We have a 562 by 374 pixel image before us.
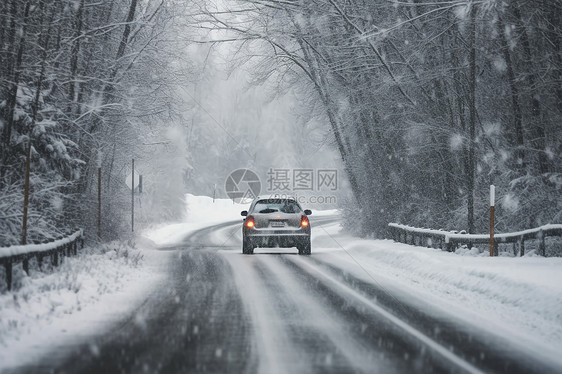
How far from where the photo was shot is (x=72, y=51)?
62.7ft

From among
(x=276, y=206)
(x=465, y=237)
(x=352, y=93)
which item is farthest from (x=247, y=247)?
(x=352, y=93)

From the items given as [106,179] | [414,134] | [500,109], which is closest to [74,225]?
[106,179]

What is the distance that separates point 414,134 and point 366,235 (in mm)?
7316

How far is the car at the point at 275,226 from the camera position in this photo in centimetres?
1962

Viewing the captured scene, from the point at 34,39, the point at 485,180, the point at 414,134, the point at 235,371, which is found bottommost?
the point at 235,371

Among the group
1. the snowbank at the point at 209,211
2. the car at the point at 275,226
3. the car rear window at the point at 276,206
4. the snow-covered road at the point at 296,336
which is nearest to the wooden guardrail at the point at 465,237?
A: the car at the point at 275,226

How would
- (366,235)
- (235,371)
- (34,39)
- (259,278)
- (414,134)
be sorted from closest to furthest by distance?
(235,371) → (259,278) → (34,39) → (414,134) → (366,235)

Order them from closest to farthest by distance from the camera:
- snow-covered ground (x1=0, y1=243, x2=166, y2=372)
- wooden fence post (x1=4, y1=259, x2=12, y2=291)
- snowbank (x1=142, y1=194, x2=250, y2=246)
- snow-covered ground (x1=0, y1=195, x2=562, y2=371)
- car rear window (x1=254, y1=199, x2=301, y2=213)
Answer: snow-covered ground (x1=0, y1=243, x2=166, y2=372), snow-covered ground (x1=0, y1=195, x2=562, y2=371), wooden fence post (x1=4, y1=259, x2=12, y2=291), car rear window (x1=254, y1=199, x2=301, y2=213), snowbank (x1=142, y1=194, x2=250, y2=246)

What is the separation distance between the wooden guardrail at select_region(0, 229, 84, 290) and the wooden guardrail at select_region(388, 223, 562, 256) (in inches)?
363

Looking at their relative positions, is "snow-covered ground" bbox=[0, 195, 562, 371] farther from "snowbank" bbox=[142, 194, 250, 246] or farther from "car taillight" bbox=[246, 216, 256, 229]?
"snowbank" bbox=[142, 194, 250, 246]

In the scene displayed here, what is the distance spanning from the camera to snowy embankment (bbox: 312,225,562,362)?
28.0ft

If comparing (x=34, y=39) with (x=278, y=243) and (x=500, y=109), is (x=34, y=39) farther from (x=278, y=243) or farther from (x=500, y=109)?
(x=500, y=109)

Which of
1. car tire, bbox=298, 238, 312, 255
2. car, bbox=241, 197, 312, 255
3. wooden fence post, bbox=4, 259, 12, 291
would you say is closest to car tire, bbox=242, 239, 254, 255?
car, bbox=241, 197, 312, 255

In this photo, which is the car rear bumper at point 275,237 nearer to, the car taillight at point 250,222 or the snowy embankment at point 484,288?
the car taillight at point 250,222
